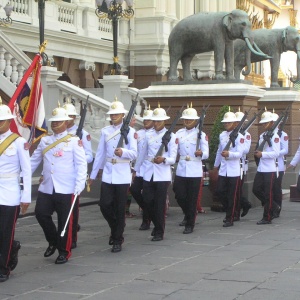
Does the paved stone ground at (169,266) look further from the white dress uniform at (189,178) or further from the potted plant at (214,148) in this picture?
the potted plant at (214,148)

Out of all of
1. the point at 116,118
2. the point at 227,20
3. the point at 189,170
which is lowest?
the point at 189,170

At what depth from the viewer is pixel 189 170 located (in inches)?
558

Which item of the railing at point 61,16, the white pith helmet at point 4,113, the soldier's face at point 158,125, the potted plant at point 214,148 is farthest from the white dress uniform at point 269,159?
the railing at point 61,16

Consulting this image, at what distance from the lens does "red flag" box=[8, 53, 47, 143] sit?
11625 millimetres

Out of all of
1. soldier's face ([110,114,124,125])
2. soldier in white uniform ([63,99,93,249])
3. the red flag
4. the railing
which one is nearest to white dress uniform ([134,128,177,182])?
soldier in white uniform ([63,99,93,249])

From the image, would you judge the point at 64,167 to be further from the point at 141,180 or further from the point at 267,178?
the point at 267,178

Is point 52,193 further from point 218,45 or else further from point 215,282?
point 218,45

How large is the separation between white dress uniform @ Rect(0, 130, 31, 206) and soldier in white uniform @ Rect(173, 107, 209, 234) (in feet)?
13.3

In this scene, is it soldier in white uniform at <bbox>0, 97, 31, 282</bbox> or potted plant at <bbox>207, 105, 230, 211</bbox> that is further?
potted plant at <bbox>207, 105, 230, 211</bbox>

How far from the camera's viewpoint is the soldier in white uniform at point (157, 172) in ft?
43.1

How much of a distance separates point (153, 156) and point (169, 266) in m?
2.99

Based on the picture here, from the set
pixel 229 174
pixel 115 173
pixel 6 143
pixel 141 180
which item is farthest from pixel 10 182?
pixel 229 174

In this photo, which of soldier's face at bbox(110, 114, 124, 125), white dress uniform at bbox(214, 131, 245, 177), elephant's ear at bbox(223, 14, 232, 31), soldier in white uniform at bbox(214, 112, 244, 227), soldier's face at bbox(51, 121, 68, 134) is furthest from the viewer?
elephant's ear at bbox(223, 14, 232, 31)

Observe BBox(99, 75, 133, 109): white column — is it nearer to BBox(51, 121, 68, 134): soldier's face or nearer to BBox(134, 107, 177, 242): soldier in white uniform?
BBox(134, 107, 177, 242): soldier in white uniform
